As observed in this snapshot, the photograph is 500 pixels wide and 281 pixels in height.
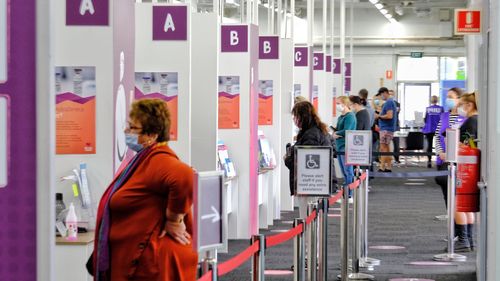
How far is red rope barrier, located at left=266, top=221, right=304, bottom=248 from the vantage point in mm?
5910

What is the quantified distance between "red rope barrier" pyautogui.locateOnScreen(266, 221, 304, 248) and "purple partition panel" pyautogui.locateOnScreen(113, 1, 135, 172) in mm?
1177

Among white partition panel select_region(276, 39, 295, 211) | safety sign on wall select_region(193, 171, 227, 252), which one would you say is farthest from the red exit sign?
safety sign on wall select_region(193, 171, 227, 252)

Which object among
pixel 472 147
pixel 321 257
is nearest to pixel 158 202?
pixel 321 257

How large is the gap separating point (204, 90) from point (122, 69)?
333cm

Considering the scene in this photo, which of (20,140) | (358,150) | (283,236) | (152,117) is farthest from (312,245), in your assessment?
(20,140)

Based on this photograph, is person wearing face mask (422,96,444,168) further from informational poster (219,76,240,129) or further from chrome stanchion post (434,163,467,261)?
chrome stanchion post (434,163,467,261)

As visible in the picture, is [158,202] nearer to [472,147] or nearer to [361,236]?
[472,147]

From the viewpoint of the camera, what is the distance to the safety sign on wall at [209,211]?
12.7 ft

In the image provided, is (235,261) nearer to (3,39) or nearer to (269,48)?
(3,39)

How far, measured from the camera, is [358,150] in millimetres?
10656

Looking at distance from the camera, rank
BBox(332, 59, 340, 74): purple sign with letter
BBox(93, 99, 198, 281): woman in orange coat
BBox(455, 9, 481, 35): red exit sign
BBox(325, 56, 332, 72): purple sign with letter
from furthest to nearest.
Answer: BBox(332, 59, 340, 74): purple sign with letter
BBox(325, 56, 332, 72): purple sign with letter
BBox(455, 9, 481, 35): red exit sign
BBox(93, 99, 198, 281): woman in orange coat

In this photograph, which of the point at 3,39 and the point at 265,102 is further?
the point at 265,102

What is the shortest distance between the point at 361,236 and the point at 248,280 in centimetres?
169

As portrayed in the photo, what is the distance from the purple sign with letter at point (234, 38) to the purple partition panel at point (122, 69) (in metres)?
4.54
